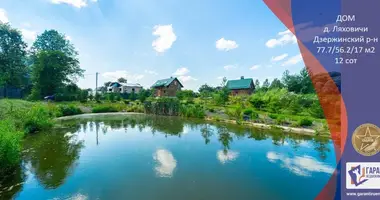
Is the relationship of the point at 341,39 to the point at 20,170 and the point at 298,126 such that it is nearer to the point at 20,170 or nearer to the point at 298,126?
the point at 20,170

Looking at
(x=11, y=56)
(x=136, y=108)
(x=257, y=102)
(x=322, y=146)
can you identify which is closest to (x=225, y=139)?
(x=322, y=146)

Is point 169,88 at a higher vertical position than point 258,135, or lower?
higher

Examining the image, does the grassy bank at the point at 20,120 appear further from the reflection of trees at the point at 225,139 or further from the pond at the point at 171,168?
the reflection of trees at the point at 225,139

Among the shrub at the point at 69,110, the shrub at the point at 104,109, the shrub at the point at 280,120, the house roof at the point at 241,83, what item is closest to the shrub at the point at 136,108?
the shrub at the point at 104,109

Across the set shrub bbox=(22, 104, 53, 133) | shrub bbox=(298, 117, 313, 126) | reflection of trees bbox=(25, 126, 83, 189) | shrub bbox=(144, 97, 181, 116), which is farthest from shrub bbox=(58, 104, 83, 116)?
shrub bbox=(298, 117, 313, 126)

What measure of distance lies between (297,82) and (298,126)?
19.4 meters

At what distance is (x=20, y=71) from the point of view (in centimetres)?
2205

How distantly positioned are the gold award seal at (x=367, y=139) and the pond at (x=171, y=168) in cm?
256

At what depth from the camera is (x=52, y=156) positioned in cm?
614

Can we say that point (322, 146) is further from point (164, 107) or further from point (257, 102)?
point (164, 107)

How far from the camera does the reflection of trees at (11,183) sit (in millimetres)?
3839

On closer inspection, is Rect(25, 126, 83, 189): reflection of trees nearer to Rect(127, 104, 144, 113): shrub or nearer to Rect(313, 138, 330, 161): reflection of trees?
Rect(313, 138, 330, 161): reflection of trees

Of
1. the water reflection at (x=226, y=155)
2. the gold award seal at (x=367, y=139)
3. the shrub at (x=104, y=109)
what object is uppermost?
the gold award seal at (x=367, y=139)

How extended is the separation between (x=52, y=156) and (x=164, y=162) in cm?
350
